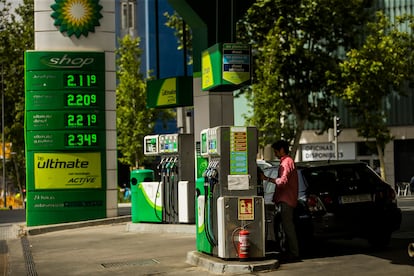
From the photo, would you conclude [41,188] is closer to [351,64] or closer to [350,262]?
[350,262]

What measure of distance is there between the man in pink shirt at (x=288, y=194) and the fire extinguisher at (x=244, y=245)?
2.69ft

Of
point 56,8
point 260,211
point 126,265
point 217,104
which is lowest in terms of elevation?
point 126,265

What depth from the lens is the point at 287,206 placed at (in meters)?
12.0

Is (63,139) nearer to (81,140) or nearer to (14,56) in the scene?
(81,140)

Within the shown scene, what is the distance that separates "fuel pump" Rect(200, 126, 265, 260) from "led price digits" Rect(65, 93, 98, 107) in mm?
11461

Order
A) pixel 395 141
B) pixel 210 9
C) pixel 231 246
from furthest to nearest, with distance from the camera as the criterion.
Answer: pixel 395 141, pixel 210 9, pixel 231 246

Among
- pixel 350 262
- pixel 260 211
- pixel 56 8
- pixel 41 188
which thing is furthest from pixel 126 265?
pixel 56 8

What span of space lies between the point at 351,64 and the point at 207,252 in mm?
31062

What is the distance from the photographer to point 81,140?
2248 centimetres

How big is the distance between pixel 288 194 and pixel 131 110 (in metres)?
44.2

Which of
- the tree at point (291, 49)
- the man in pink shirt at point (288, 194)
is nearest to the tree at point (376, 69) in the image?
the tree at point (291, 49)

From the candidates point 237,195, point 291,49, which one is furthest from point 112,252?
point 291,49

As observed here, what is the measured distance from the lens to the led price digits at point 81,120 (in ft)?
73.7

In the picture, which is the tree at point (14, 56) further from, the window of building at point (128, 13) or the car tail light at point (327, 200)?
the car tail light at point (327, 200)
